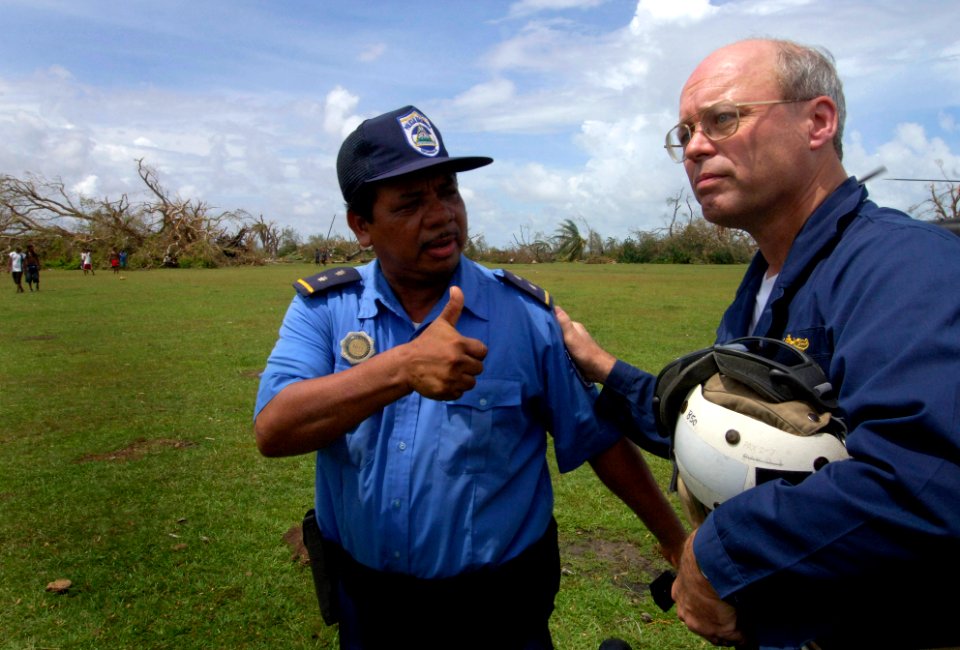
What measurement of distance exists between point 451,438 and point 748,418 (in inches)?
37.4

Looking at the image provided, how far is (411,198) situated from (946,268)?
60.7 inches

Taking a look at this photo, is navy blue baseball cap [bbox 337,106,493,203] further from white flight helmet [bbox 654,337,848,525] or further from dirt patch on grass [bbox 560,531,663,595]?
dirt patch on grass [bbox 560,531,663,595]

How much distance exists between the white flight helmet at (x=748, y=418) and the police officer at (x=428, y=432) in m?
0.64

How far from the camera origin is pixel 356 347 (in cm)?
246

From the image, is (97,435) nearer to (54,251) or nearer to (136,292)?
(136,292)

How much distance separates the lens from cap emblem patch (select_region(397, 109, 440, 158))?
2.48 metres

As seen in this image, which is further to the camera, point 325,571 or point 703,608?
point 325,571

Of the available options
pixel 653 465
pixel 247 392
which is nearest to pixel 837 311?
pixel 653 465

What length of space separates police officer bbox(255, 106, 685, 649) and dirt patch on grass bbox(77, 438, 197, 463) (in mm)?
5214

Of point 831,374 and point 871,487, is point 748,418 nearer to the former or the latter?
point 831,374

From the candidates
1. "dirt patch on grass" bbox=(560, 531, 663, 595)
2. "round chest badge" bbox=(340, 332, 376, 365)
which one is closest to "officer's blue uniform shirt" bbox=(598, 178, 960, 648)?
"round chest badge" bbox=(340, 332, 376, 365)

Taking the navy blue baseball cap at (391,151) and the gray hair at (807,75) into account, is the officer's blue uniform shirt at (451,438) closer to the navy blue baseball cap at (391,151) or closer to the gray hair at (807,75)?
the navy blue baseball cap at (391,151)

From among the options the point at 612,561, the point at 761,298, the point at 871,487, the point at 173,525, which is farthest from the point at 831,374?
the point at 173,525

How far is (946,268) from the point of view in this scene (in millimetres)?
1543
